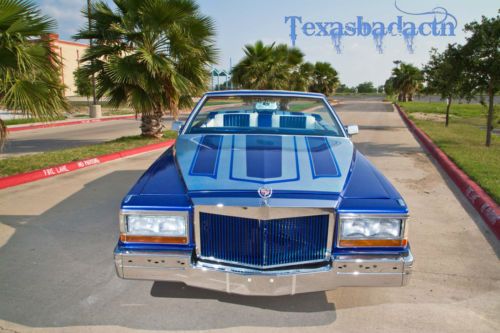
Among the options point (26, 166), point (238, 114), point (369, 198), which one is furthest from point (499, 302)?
point (26, 166)

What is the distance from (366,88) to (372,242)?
155 metres

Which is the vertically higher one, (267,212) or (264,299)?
(267,212)

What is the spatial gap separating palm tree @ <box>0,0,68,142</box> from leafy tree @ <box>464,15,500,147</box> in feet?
33.7

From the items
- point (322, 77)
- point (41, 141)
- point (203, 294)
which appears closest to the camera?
point (203, 294)

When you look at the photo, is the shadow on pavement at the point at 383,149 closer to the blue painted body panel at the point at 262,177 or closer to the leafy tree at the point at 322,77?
the blue painted body panel at the point at 262,177

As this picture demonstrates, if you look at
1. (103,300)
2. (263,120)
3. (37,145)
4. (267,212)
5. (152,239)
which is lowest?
(103,300)

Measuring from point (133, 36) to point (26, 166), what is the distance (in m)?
4.65

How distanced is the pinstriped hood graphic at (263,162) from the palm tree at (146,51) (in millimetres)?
6866

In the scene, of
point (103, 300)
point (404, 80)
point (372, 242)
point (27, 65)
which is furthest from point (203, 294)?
point (404, 80)

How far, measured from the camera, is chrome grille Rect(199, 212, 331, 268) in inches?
101

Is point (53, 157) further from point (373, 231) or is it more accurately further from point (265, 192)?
point (373, 231)

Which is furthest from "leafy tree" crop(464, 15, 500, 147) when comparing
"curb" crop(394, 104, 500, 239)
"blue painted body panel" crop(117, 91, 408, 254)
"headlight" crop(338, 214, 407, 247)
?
"headlight" crop(338, 214, 407, 247)

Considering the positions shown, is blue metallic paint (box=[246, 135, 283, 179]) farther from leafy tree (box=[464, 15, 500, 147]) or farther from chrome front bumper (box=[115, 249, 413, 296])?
leafy tree (box=[464, 15, 500, 147])

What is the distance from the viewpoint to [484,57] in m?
11.3
